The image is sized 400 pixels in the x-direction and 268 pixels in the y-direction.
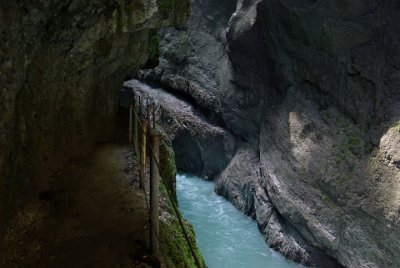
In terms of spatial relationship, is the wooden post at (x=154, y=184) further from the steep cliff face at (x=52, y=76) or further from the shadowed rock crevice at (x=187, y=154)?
the shadowed rock crevice at (x=187, y=154)

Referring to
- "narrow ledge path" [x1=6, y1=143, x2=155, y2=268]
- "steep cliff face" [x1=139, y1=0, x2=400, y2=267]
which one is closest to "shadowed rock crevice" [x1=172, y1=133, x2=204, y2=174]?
"steep cliff face" [x1=139, y1=0, x2=400, y2=267]

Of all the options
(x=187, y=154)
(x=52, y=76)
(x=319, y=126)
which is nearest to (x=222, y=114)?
(x=187, y=154)

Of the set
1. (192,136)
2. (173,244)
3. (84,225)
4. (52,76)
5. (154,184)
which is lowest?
(84,225)

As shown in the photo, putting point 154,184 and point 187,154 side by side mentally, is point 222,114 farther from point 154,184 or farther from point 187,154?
point 154,184

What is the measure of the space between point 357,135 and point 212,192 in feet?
33.3

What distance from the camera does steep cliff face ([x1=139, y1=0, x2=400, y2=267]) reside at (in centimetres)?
1426

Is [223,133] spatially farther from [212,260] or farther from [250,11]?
[212,260]

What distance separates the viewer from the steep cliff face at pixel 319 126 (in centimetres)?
1426

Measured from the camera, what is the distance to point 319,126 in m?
16.8

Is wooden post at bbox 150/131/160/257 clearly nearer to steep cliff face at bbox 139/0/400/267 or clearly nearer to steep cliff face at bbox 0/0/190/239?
steep cliff face at bbox 0/0/190/239

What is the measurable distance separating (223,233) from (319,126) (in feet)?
21.4

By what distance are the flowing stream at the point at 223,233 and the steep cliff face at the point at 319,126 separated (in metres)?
0.56

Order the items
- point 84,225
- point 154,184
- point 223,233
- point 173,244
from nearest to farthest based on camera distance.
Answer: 1. point 154,184
2. point 173,244
3. point 84,225
4. point 223,233

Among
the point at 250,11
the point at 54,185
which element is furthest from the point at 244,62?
the point at 54,185
